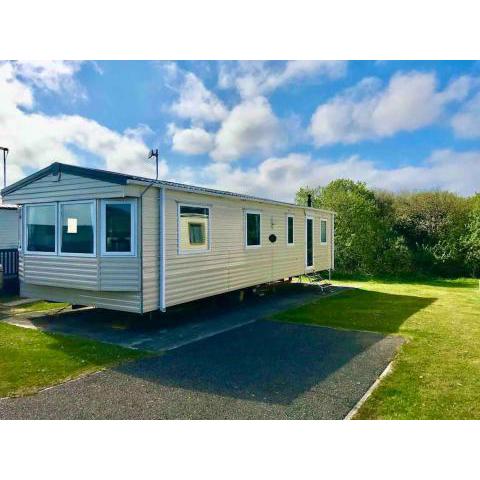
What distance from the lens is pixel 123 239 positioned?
23.6 feet

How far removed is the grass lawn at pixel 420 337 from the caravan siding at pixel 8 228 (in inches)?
446

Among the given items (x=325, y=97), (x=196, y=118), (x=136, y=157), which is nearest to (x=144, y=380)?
(x=136, y=157)

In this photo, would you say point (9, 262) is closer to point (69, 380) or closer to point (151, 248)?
point (151, 248)

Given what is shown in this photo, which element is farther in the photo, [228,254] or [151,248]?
[228,254]

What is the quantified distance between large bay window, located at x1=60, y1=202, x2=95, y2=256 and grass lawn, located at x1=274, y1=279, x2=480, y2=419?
4506mm

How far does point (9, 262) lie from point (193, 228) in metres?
7.24

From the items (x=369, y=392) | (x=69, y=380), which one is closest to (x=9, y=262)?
(x=69, y=380)

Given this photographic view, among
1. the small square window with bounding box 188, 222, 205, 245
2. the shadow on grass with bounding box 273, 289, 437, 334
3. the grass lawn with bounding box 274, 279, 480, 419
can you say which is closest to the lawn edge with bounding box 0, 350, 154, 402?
the small square window with bounding box 188, 222, 205, 245

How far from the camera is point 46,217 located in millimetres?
8172

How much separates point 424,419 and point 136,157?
1208cm

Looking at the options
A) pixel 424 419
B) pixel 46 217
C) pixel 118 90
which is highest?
pixel 118 90

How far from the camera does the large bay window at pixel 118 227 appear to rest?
281 inches

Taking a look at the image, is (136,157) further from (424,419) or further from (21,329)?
(424,419)

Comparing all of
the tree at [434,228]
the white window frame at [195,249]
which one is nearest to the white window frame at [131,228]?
the white window frame at [195,249]
